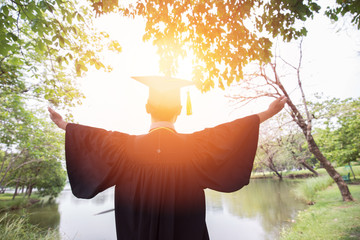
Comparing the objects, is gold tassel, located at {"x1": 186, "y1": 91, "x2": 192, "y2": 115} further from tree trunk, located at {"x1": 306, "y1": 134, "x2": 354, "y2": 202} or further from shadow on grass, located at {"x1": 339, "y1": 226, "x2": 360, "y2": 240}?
tree trunk, located at {"x1": 306, "y1": 134, "x2": 354, "y2": 202}

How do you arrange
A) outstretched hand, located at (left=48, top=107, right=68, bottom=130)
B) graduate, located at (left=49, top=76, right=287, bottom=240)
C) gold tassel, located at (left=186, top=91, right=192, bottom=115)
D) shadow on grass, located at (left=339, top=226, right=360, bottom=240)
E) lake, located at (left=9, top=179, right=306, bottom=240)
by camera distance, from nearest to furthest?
graduate, located at (left=49, top=76, right=287, bottom=240) < outstretched hand, located at (left=48, top=107, right=68, bottom=130) < gold tassel, located at (left=186, top=91, right=192, bottom=115) < shadow on grass, located at (left=339, top=226, right=360, bottom=240) < lake, located at (left=9, top=179, right=306, bottom=240)

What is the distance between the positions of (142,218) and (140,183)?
0.24 m

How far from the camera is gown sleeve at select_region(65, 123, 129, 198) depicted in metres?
1.32

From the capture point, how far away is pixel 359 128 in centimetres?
1080

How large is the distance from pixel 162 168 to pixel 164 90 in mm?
656

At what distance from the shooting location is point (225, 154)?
133cm

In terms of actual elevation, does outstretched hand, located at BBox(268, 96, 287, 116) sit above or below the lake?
above

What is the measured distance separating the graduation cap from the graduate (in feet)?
0.14

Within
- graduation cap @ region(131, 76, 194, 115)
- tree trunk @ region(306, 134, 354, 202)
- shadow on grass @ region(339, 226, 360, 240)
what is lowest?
shadow on grass @ region(339, 226, 360, 240)

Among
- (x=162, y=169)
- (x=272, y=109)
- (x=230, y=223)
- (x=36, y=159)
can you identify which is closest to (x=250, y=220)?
(x=230, y=223)

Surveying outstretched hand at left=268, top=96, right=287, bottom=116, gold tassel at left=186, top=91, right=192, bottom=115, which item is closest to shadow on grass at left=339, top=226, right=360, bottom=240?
outstretched hand at left=268, top=96, right=287, bottom=116

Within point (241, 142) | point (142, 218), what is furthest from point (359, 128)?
point (142, 218)

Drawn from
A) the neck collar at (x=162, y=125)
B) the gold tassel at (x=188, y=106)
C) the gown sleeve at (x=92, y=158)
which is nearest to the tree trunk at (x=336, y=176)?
the gold tassel at (x=188, y=106)

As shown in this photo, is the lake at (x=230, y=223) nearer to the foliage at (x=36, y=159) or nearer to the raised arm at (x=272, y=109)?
the foliage at (x=36, y=159)
